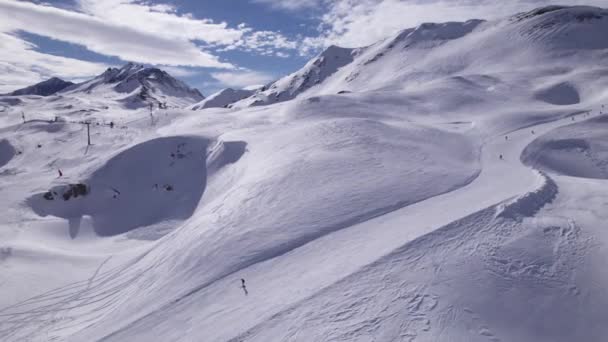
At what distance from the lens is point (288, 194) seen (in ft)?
58.7

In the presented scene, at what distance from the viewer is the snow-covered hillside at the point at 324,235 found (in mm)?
9297

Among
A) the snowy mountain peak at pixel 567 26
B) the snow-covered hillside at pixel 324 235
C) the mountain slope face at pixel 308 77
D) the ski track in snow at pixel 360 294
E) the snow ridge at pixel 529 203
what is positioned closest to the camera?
the ski track in snow at pixel 360 294

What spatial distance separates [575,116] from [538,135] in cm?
1034

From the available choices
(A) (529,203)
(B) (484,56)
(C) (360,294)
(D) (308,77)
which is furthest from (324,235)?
(D) (308,77)

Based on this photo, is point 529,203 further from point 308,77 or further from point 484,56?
point 308,77

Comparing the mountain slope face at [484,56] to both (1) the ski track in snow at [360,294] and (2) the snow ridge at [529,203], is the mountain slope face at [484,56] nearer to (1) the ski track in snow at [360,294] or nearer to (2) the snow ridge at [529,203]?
(2) the snow ridge at [529,203]

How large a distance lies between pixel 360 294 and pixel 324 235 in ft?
13.7

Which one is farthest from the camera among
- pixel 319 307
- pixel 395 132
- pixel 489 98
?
pixel 489 98

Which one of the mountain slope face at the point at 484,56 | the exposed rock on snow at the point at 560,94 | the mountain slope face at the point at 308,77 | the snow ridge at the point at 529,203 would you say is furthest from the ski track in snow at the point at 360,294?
the mountain slope face at the point at 308,77

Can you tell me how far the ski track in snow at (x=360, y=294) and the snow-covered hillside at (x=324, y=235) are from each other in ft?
0.22

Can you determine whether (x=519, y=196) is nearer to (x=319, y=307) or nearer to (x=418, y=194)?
(x=418, y=194)

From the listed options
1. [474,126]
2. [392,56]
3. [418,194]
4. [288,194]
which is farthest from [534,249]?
[392,56]

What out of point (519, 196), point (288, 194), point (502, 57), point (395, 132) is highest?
point (502, 57)

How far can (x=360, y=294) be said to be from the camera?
978 centimetres
